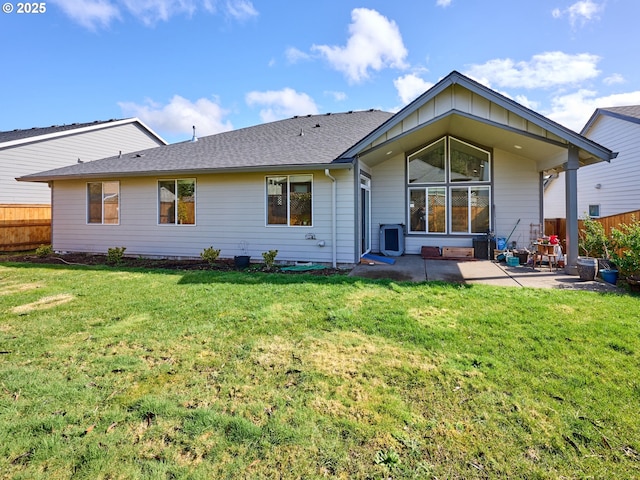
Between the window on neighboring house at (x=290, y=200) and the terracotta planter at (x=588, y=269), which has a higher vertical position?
the window on neighboring house at (x=290, y=200)

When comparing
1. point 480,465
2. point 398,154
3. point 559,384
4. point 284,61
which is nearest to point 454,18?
point 398,154

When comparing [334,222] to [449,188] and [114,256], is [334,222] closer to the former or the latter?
[449,188]

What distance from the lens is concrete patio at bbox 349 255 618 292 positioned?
6.31 meters

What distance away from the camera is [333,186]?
8.30 m

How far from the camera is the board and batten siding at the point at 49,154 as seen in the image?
13719 mm

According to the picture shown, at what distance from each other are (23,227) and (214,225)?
30.5ft

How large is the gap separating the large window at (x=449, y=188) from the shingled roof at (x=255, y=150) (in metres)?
2.24

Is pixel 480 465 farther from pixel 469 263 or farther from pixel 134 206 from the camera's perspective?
pixel 134 206

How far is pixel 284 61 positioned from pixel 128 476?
13483mm

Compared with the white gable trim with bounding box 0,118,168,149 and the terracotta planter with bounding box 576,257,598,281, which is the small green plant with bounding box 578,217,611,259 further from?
the white gable trim with bounding box 0,118,168,149

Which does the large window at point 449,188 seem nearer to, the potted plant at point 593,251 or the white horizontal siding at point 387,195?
the white horizontal siding at point 387,195

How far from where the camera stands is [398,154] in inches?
413

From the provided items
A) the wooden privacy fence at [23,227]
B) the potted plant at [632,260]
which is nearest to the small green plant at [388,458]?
the potted plant at [632,260]

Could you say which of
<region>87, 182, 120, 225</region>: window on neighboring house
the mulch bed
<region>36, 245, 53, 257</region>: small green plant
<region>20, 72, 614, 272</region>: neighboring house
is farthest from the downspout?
<region>36, 245, 53, 257</region>: small green plant
